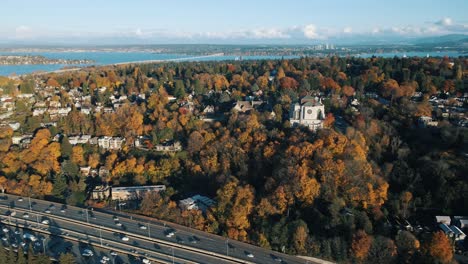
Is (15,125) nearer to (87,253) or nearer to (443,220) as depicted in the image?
(87,253)

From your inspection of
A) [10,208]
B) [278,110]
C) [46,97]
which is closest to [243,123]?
[278,110]

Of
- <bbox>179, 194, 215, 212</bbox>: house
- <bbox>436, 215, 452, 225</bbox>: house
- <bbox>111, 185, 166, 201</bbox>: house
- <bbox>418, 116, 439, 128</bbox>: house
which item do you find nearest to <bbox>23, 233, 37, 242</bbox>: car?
<bbox>111, 185, 166, 201</bbox>: house

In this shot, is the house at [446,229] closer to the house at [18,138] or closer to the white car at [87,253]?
the white car at [87,253]

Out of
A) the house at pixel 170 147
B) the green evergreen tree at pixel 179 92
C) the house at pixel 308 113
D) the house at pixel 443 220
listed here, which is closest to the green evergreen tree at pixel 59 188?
the house at pixel 170 147

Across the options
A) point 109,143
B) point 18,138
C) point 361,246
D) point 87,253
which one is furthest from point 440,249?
point 18,138

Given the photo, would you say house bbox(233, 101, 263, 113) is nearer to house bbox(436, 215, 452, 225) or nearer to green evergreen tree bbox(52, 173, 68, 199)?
green evergreen tree bbox(52, 173, 68, 199)
